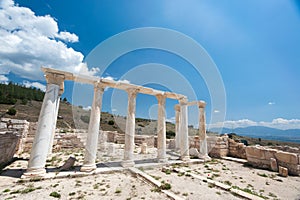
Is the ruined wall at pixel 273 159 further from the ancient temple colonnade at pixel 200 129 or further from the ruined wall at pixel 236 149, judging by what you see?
the ancient temple colonnade at pixel 200 129

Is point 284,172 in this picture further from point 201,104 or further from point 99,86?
point 99,86

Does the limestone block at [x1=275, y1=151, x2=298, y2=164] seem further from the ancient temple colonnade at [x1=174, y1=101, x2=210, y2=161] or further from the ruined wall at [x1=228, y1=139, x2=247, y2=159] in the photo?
the ancient temple colonnade at [x1=174, y1=101, x2=210, y2=161]

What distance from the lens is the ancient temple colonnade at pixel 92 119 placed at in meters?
7.56

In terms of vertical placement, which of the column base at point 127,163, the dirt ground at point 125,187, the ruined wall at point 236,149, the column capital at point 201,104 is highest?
the column capital at point 201,104

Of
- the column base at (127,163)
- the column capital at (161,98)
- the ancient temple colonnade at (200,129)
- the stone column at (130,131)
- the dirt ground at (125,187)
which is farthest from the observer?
the ancient temple colonnade at (200,129)

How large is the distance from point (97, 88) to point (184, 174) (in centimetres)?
763

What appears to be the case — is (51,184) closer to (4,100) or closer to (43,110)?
(43,110)

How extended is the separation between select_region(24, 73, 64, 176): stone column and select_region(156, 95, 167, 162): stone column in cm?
726

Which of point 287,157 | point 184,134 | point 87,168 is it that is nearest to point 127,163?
point 87,168

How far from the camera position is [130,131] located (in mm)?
10469

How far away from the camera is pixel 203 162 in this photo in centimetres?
1245

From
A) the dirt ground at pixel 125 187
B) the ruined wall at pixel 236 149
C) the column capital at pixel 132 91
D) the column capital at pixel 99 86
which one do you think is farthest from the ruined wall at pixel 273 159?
the column capital at pixel 99 86

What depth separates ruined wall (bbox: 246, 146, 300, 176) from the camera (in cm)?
965

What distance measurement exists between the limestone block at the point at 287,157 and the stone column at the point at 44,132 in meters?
14.9
